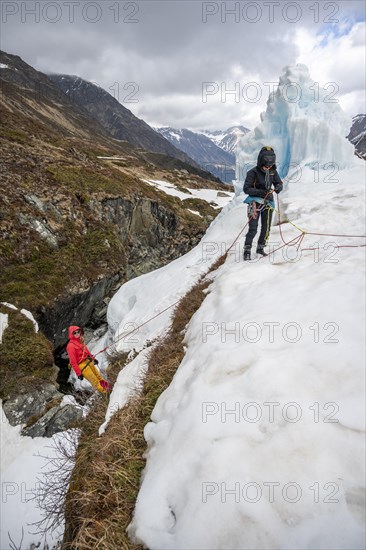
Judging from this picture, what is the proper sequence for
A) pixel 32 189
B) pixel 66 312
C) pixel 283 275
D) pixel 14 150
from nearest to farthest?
pixel 283 275
pixel 66 312
pixel 32 189
pixel 14 150

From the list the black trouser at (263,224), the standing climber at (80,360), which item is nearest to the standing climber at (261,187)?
the black trouser at (263,224)

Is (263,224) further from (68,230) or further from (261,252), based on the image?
(68,230)

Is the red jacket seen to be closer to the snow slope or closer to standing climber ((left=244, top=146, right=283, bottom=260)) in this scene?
the snow slope

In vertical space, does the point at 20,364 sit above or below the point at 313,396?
below

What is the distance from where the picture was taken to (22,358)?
19250 millimetres

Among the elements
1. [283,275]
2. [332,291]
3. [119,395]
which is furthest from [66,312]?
[332,291]

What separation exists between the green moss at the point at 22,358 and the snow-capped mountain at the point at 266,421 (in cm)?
1294

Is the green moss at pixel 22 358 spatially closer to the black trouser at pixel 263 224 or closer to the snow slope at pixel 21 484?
the snow slope at pixel 21 484

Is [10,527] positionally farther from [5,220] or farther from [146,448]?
[5,220]

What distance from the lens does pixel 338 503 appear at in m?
3.21

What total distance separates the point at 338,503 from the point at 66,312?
25290 millimetres

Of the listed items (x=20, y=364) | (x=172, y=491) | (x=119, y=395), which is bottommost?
(x=20, y=364)

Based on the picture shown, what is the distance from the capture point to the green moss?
18.0 m

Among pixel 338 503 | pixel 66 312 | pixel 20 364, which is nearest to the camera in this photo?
pixel 338 503
